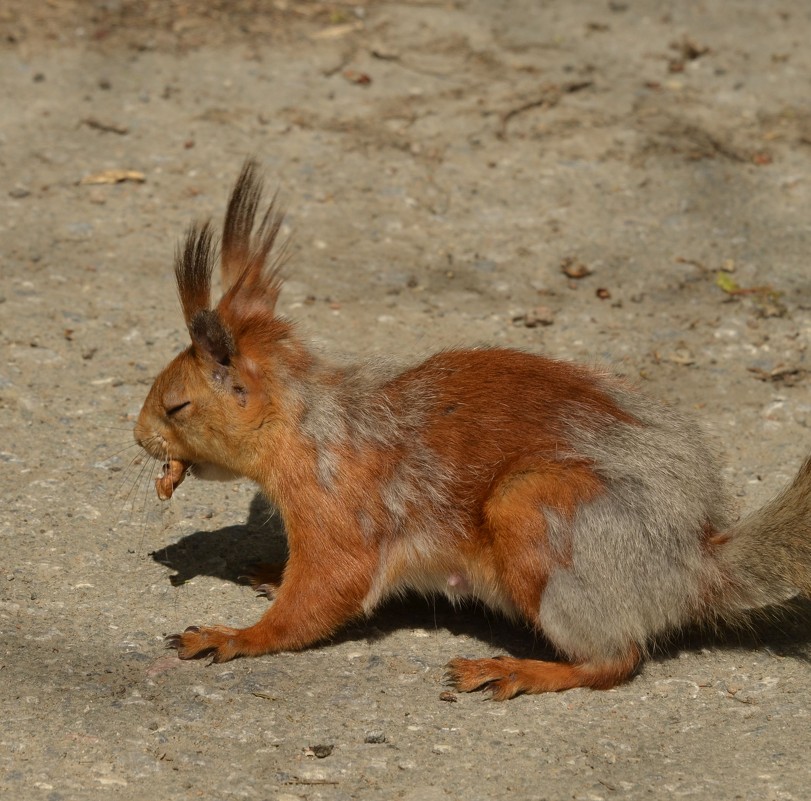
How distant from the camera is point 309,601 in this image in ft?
13.3

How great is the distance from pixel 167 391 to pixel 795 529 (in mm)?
2114

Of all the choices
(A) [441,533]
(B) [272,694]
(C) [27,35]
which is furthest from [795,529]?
(C) [27,35]

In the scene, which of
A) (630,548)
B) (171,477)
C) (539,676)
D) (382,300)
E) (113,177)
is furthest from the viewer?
(113,177)

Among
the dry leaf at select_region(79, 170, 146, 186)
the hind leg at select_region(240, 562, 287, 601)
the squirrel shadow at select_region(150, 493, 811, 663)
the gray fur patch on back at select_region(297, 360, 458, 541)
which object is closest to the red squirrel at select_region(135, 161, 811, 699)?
the gray fur patch on back at select_region(297, 360, 458, 541)

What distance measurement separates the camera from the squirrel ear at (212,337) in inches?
157

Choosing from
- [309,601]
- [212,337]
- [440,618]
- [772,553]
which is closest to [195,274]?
[212,337]

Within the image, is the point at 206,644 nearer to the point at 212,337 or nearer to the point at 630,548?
the point at 212,337

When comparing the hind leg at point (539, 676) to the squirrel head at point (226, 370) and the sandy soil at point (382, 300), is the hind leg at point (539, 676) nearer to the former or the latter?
the sandy soil at point (382, 300)

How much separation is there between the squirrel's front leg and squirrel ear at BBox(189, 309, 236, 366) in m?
0.67

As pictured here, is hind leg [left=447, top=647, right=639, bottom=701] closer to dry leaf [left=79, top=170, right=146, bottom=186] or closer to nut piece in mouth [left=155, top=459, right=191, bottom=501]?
nut piece in mouth [left=155, top=459, right=191, bottom=501]

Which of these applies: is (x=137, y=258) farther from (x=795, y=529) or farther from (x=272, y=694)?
(x=795, y=529)

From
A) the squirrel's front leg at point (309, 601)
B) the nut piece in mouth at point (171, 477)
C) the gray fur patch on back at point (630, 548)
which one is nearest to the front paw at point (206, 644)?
the squirrel's front leg at point (309, 601)

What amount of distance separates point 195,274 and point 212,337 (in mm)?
253

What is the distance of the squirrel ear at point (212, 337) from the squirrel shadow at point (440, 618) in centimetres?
89
